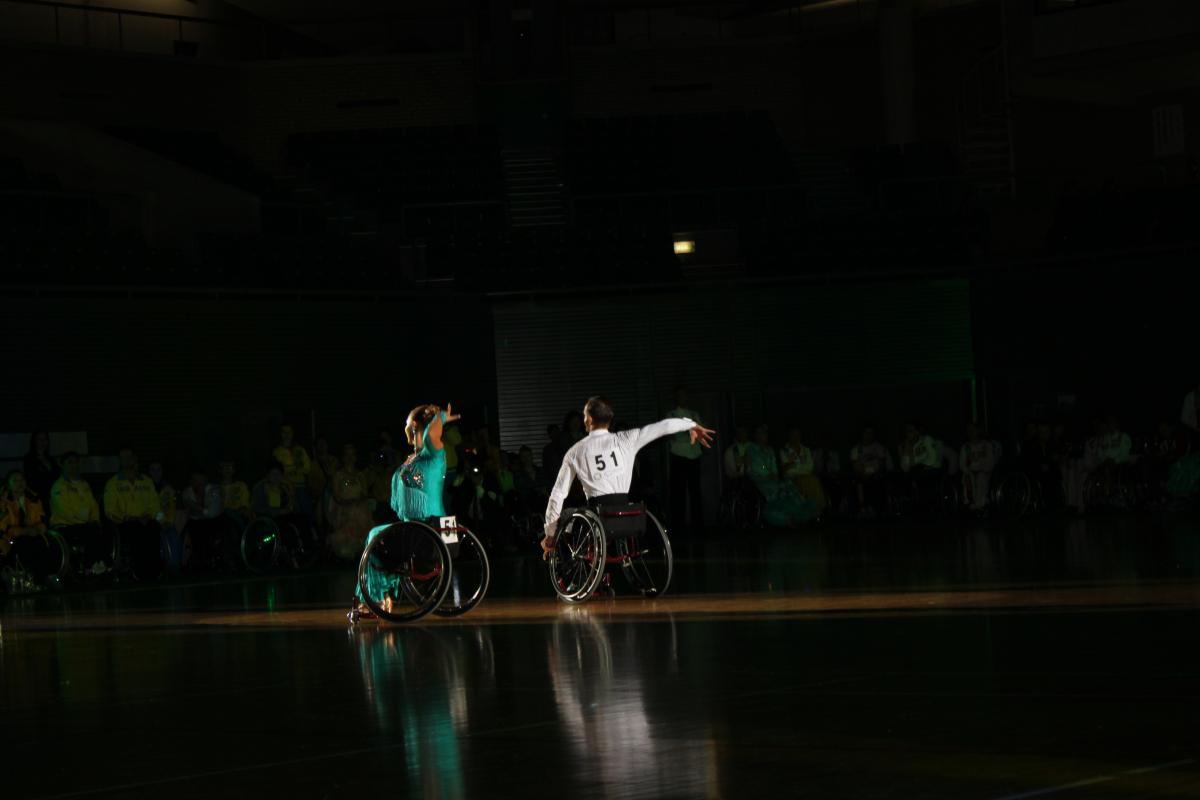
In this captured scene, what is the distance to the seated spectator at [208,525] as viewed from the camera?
697 inches

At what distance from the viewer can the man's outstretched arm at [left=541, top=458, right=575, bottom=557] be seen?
38.7 feet

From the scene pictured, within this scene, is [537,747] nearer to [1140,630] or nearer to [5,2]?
[1140,630]

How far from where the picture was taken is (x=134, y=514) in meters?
16.9

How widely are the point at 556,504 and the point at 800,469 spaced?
31.3ft

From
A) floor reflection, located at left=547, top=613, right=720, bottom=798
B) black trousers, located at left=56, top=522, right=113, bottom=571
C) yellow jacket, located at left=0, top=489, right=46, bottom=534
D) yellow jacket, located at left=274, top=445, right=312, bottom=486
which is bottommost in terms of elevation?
floor reflection, located at left=547, top=613, right=720, bottom=798

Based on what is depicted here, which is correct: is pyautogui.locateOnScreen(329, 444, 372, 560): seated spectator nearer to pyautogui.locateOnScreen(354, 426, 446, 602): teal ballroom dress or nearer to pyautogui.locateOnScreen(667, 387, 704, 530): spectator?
pyautogui.locateOnScreen(667, 387, 704, 530): spectator

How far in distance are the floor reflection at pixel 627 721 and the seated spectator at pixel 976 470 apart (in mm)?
11918

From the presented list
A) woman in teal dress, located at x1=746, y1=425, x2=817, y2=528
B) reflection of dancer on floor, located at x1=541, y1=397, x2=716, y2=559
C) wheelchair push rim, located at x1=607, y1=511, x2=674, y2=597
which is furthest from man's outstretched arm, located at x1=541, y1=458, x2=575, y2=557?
woman in teal dress, located at x1=746, y1=425, x2=817, y2=528

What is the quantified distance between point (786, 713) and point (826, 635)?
2588mm

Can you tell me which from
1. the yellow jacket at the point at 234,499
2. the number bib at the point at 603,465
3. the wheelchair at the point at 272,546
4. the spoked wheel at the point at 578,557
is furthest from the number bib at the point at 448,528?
the yellow jacket at the point at 234,499

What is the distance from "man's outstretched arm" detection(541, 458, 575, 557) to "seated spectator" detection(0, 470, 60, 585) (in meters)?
6.29

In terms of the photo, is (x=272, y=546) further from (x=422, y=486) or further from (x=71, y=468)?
(x=422, y=486)

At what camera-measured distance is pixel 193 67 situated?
Answer: 28688 millimetres

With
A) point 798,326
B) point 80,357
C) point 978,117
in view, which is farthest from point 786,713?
point 978,117
